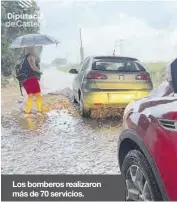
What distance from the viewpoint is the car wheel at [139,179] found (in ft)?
9.34

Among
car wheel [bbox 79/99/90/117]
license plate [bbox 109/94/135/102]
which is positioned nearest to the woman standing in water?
car wheel [bbox 79/99/90/117]

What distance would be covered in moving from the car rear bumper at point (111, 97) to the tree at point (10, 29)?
3.85 feet

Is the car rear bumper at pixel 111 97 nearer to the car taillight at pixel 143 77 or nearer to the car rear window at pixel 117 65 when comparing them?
the car taillight at pixel 143 77

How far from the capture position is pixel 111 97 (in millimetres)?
4934

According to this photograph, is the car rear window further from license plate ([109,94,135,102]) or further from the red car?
the red car

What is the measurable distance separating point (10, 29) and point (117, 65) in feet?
4.58

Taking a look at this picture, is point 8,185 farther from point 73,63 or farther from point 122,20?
point 122,20

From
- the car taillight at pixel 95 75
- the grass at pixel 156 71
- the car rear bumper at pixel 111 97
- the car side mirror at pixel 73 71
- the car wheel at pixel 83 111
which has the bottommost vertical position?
the car wheel at pixel 83 111

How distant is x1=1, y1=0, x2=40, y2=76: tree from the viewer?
3.99 meters

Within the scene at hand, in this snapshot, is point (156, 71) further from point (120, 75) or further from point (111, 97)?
point (111, 97)

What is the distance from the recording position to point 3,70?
168 inches

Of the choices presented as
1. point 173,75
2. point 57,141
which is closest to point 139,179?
point 173,75

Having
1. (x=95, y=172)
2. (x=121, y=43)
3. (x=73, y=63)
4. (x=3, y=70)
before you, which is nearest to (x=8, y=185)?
(x=95, y=172)

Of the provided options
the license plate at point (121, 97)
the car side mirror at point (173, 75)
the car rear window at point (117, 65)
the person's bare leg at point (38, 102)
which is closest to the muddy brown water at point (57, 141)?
the person's bare leg at point (38, 102)
